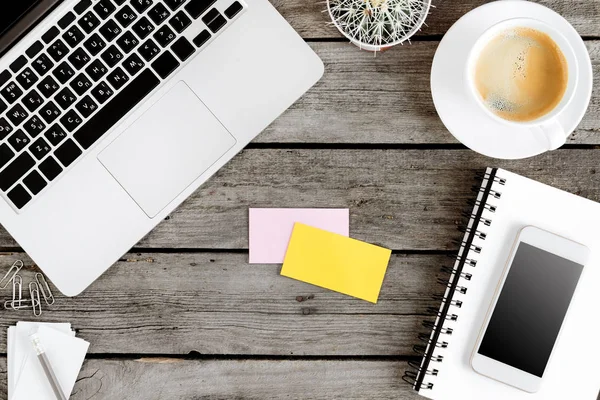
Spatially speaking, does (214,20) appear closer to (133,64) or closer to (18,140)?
(133,64)

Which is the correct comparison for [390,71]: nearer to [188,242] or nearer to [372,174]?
[372,174]

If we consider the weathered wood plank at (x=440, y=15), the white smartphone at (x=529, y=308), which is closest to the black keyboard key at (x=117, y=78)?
the weathered wood plank at (x=440, y=15)

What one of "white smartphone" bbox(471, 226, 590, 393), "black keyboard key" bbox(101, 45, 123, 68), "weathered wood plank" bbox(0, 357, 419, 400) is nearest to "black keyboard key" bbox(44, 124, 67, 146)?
"black keyboard key" bbox(101, 45, 123, 68)

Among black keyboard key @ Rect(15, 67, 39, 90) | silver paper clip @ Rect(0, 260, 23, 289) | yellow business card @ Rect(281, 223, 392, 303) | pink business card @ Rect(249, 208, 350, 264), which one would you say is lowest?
yellow business card @ Rect(281, 223, 392, 303)

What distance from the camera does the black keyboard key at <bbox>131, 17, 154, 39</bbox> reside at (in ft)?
2.31

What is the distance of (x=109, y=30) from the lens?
0.70m

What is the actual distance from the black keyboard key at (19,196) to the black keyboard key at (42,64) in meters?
0.15

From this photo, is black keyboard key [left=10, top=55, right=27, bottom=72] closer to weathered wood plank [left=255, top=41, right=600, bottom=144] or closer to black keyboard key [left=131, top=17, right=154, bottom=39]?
black keyboard key [left=131, top=17, right=154, bottom=39]

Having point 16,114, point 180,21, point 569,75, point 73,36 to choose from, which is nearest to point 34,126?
point 16,114

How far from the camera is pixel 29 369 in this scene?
79cm

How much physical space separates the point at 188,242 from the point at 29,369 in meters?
0.29

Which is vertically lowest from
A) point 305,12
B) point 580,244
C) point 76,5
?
point 580,244

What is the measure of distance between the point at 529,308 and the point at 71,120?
67cm

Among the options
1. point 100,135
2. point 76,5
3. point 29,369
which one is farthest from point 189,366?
point 76,5
